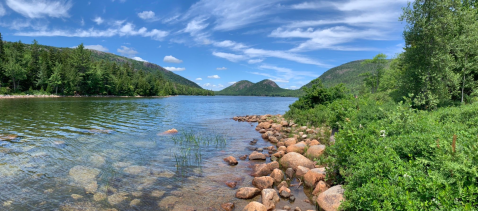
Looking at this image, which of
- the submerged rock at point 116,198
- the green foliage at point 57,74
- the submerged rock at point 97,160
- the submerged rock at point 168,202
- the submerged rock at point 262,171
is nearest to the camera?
the submerged rock at point 168,202

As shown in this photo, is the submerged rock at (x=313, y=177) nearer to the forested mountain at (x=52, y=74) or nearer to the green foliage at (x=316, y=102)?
the green foliage at (x=316, y=102)

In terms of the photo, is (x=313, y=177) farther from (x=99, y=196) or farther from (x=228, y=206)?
(x=99, y=196)

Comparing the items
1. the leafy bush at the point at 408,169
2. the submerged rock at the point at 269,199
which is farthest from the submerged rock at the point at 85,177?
the leafy bush at the point at 408,169

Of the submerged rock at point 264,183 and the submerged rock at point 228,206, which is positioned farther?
the submerged rock at point 264,183

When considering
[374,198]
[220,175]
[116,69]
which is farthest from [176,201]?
[116,69]

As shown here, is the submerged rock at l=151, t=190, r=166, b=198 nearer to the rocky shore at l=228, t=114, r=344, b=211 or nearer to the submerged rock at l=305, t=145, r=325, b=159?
the rocky shore at l=228, t=114, r=344, b=211

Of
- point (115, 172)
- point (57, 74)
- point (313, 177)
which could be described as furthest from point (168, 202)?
point (57, 74)

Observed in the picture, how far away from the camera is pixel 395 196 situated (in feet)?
14.7

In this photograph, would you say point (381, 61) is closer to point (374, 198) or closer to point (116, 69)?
point (374, 198)

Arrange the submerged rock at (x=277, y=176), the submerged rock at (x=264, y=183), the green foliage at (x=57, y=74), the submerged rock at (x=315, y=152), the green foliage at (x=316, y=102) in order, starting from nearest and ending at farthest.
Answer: the submerged rock at (x=264, y=183) < the submerged rock at (x=277, y=176) < the submerged rock at (x=315, y=152) < the green foliage at (x=316, y=102) < the green foliage at (x=57, y=74)

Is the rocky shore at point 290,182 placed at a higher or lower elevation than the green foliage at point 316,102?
lower

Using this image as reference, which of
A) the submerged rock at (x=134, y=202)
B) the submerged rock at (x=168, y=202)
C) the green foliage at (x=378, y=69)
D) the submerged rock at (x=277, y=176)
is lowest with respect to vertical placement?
the submerged rock at (x=168, y=202)

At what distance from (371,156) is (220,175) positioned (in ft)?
22.3

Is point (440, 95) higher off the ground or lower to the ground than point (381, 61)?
lower
